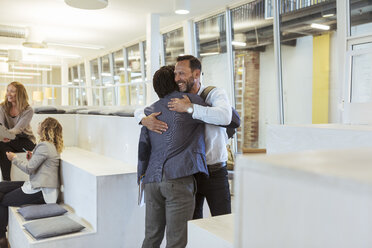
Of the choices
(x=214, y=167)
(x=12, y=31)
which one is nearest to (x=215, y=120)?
(x=214, y=167)

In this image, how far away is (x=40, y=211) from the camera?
10.1 feet

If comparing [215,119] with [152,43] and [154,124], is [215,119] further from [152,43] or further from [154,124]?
[152,43]

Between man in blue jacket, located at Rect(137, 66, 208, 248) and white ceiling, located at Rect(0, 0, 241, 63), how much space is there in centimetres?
516

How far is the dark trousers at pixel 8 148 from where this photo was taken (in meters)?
4.04

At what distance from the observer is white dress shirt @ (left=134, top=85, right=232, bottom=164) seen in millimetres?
1847

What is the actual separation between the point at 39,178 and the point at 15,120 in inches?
38.2

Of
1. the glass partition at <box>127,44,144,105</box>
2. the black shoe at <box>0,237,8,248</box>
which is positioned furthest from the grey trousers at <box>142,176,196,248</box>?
the glass partition at <box>127,44,144,105</box>

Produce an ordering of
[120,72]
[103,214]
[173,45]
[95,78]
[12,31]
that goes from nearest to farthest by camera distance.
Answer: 1. [103,214]
2. [12,31]
3. [173,45]
4. [120,72]
5. [95,78]

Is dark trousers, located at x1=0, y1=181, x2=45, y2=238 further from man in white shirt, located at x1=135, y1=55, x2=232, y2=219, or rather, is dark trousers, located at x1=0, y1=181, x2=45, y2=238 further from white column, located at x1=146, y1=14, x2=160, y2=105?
white column, located at x1=146, y1=14, x2=160, y2=105

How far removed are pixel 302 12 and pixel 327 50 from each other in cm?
74

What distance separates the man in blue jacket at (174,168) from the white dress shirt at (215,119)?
0.08 meters

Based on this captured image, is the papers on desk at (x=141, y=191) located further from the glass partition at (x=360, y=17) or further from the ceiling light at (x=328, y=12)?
the ceiling light at (x=328, y=12)

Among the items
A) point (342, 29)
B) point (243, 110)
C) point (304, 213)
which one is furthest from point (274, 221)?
point (243, 110)

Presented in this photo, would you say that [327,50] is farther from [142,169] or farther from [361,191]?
[361,191]
